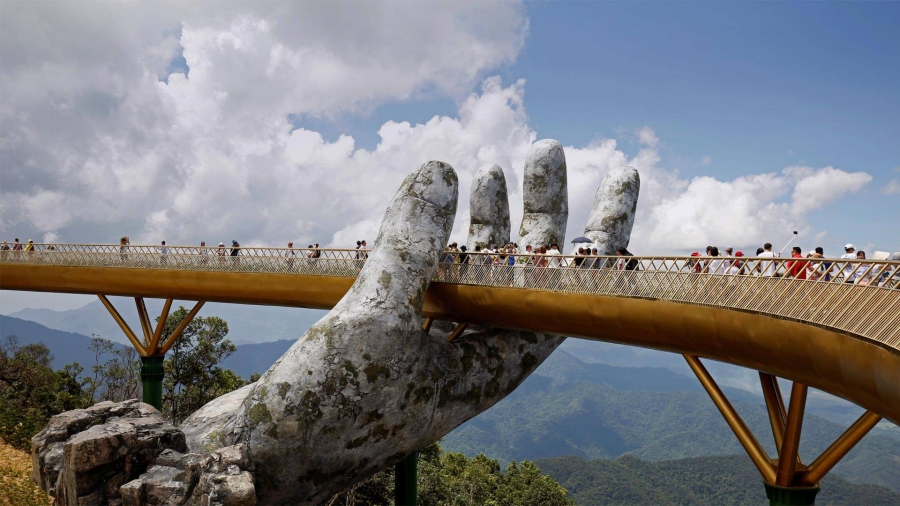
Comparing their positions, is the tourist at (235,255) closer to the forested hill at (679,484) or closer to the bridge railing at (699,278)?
the bridge railing at (699,278)

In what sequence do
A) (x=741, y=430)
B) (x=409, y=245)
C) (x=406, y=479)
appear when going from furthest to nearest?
(x=406, y=479)
(x=409, y=245)
(x=741, y=430)

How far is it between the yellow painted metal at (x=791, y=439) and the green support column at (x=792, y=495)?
0.13 m

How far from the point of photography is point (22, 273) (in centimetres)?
2500

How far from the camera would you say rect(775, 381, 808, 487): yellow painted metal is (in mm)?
11047

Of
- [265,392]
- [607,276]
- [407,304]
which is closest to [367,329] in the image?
[407,304]

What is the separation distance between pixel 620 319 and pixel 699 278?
6.70 feet

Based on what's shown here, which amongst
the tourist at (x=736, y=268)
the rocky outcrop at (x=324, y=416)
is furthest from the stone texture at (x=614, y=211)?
the tourist at (x=736, y=268)

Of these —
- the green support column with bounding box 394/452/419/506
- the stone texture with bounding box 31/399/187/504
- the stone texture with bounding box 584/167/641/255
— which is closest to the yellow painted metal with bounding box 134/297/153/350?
the stone texture with bounding box 31/399/187/504

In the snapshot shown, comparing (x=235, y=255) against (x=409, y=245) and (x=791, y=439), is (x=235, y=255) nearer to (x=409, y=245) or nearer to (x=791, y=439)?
(x=409, y=245)

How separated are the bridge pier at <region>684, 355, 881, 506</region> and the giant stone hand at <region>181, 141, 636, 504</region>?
23.6ft

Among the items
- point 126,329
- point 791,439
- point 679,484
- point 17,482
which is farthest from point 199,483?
point 679,484

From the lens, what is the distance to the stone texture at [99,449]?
1375cm

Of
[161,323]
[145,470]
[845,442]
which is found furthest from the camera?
[161,323]

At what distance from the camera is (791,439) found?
1117 centimetres
